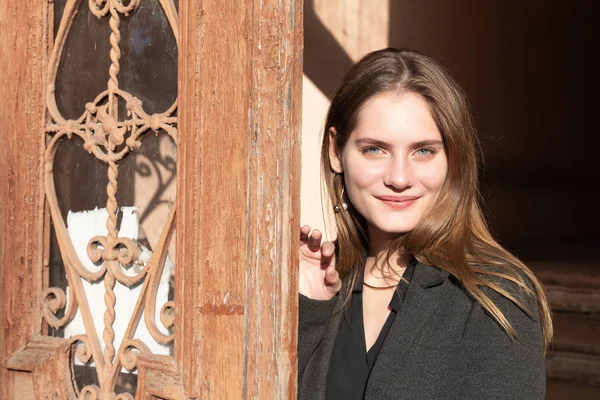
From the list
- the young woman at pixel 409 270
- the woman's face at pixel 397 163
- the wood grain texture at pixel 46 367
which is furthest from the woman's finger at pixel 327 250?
the wood grain texture at pixel 46 367

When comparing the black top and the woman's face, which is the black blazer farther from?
the woman's face

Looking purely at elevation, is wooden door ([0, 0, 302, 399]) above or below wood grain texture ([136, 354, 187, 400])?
above

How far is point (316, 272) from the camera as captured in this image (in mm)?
2203

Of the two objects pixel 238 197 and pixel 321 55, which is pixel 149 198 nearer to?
pixel 238 197

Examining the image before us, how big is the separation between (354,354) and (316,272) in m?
0.25

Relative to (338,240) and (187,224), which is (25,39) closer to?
(187,224)

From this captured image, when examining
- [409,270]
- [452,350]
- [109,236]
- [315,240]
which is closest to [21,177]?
[109,236]

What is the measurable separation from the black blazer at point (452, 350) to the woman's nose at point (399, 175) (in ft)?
0.71

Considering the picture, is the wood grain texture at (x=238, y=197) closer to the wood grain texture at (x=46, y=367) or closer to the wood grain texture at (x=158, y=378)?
the wood grain texture at (x=158, y=378)

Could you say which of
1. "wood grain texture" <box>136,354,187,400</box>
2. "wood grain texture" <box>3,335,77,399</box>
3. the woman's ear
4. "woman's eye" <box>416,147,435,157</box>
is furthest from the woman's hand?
"wood grain texture" <box>3,335,77,399</box>

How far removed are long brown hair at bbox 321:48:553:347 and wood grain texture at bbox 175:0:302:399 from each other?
0.49 meters

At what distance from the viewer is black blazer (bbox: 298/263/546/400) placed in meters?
1.76

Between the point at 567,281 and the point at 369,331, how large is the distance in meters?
2.75

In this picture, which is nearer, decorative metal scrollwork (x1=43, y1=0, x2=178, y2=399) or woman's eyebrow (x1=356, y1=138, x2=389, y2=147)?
decorative metal scrollwork (x1=43, y1=0, x2=178, y2=399)
